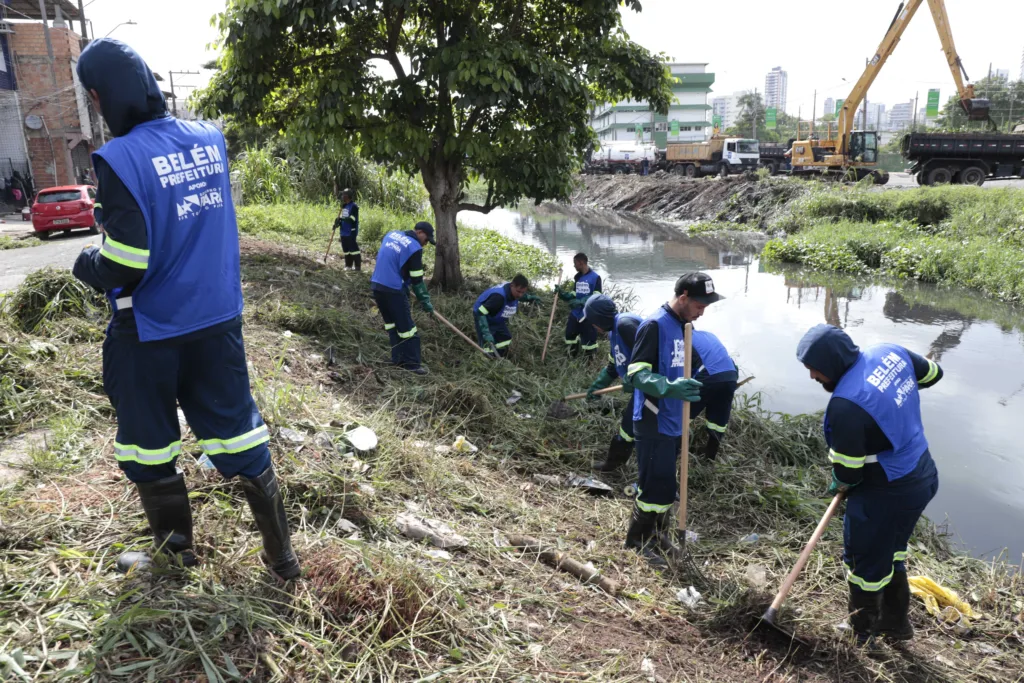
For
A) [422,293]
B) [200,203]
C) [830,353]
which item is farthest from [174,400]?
[422,293]

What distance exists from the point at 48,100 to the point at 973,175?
2891 centimetres

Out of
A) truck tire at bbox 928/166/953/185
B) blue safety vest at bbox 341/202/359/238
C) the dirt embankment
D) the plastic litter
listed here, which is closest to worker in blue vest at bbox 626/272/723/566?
the plastic litter

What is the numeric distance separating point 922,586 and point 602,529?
166 centimetres

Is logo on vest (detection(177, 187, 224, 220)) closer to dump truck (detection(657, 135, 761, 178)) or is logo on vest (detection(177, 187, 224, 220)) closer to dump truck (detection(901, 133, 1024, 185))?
dump truck (detection(901, 133, 1024, 185))

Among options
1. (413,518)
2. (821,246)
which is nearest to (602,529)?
(413,518)

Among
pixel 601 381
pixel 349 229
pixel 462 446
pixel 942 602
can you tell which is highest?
pixel 349 229

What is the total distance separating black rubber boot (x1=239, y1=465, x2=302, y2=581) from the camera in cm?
239

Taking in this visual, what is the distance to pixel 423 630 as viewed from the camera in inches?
96.5

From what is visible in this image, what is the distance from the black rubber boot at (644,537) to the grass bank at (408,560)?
10 centimetres

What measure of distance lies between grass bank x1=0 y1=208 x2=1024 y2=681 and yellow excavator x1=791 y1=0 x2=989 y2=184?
1937cm

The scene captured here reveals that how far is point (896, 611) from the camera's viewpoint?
3062mm

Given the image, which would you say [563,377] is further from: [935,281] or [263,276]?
[935,281]

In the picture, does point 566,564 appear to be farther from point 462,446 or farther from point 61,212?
point 61,212

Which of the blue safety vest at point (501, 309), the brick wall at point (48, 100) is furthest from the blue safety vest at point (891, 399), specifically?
the brick wall at point (48, 100)
